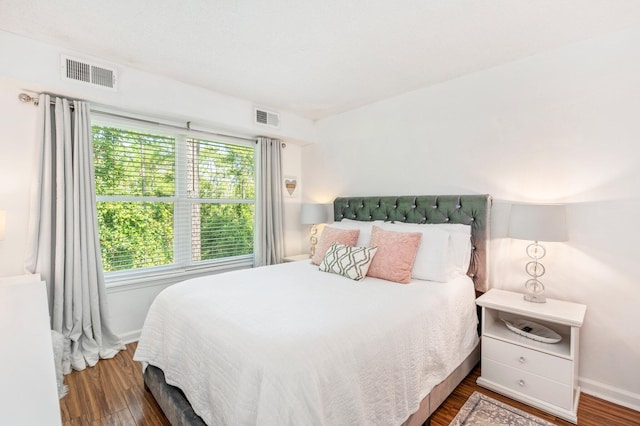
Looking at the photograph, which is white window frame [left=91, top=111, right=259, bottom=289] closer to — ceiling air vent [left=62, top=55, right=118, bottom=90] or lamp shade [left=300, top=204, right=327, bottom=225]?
ceiling air vent [left=62, top=55, right=118, bottom=90]

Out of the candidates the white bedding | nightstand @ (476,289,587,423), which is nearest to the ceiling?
the white bedding

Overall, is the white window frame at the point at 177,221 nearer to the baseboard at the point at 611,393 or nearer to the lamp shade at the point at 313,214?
the lamp shade at the point at 313,214

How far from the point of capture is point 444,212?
2.69 m

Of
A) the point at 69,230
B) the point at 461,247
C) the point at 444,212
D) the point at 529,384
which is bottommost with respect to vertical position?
the point at 529,384

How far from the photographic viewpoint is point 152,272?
3039mm

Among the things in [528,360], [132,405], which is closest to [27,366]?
[132,405]

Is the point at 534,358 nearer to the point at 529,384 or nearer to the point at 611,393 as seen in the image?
the point at 529,384

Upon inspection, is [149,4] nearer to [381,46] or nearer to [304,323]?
[381,46]

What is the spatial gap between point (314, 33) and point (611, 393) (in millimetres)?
3108

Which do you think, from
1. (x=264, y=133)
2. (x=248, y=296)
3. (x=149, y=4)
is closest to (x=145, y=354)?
(x=248, y=296)

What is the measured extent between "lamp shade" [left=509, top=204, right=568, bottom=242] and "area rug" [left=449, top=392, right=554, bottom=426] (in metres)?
1.08

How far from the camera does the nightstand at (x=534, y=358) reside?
1.83 m

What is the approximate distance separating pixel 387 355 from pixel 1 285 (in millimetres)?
2476

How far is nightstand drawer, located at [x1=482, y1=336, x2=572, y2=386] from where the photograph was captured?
6.05 ft
